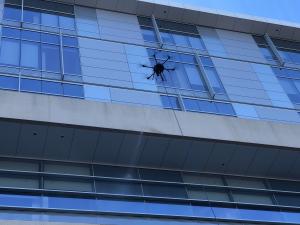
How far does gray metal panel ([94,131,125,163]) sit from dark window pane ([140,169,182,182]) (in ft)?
3.78

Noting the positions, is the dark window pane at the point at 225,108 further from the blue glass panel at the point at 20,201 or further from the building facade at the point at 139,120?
the blue glass panel at the point at 20,201

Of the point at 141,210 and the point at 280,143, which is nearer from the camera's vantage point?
the point at 141,210

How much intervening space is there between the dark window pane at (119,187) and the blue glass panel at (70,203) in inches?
93.7

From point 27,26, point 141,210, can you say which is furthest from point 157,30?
point 141,210

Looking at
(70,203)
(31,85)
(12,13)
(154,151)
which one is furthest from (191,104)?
(70,203)

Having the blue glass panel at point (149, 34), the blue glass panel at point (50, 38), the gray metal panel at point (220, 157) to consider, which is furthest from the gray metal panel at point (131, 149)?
the blue glass panel at point (149, 34)

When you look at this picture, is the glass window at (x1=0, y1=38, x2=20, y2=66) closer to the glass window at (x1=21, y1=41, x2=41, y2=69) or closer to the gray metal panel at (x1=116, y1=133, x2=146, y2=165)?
the glass window at (x1=21, y1=41, x2=41, y2=69)

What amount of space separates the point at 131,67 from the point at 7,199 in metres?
10.5

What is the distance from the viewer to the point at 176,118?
20.7 meters

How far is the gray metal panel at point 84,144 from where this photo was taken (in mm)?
19312

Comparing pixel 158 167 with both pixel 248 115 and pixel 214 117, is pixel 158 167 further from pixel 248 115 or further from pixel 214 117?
pixel 248 115

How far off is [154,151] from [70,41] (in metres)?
7.45

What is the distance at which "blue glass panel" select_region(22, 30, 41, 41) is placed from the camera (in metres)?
24.8

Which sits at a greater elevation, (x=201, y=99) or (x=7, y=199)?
(x=201, y=99)
